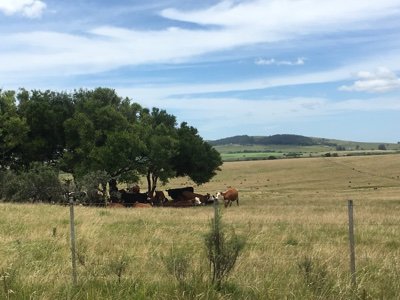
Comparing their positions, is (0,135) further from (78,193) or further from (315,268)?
(315,268)

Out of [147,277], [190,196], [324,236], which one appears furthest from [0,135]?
[147,277]

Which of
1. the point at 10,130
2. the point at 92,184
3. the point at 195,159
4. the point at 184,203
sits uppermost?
the point at 10,130

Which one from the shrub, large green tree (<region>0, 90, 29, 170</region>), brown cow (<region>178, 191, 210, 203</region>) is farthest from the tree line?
the shrub

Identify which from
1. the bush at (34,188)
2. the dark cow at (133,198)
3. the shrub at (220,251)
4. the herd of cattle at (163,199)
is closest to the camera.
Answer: the shrub at (220,251)

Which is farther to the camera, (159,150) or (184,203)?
(159,150)

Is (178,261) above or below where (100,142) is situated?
below

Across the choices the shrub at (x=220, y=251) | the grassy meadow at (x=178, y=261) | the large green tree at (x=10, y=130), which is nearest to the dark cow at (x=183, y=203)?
the large green tree at (x=10, y=130)

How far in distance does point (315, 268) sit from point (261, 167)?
9459cm

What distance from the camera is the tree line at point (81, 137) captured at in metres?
39.4

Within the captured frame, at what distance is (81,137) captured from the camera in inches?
1567

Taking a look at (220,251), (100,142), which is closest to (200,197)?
(100,142)

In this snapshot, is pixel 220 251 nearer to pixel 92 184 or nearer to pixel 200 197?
pixel 92 184

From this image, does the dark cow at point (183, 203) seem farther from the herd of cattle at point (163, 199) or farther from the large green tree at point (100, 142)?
the large green tree at point (100, 142)

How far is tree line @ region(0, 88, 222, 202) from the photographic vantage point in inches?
1550
